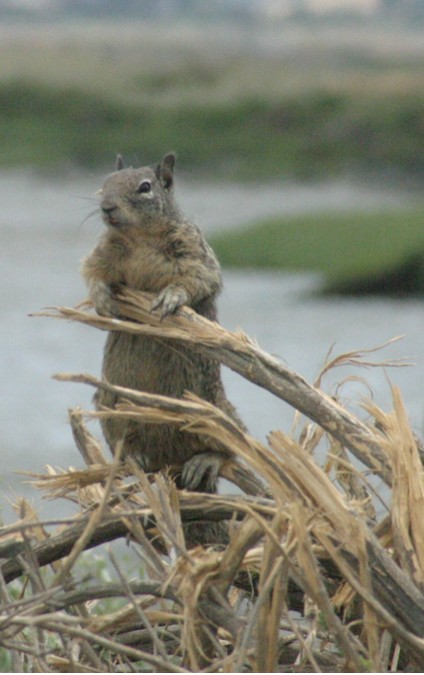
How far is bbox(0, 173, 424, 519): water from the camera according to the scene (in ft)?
32.0

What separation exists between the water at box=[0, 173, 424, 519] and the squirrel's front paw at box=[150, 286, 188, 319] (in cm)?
83

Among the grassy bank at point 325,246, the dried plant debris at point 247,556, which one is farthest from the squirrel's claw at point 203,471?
the grassy bank at point 325,246

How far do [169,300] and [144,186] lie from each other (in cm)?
76

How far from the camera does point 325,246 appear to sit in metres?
14.7

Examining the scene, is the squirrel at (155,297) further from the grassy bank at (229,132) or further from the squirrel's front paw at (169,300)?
the grassy bank at (229,132)

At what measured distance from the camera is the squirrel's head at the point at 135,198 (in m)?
3.44

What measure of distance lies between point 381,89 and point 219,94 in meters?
2.35

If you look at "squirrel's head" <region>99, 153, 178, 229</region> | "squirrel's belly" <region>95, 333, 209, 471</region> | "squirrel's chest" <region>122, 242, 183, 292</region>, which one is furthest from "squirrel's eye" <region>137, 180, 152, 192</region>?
"squirrel's belly" <region>95, 333, 209, 471</region>

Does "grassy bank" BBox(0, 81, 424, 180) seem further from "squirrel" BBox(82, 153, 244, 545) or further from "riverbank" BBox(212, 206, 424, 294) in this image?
"squirrel" BBox(82, 153, 244, 545)

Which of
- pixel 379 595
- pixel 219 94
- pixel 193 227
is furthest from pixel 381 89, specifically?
pixel 379 595

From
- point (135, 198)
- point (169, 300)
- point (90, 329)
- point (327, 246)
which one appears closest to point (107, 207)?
point (135, 198)

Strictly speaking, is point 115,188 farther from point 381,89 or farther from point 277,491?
point 381,89

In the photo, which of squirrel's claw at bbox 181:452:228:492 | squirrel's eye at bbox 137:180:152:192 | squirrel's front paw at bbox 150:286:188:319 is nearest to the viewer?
squirrel's front paw at bbox 150:286:188:319

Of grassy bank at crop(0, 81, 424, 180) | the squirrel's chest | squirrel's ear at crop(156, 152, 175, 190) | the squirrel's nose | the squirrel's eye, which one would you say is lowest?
the squirrel's chest
